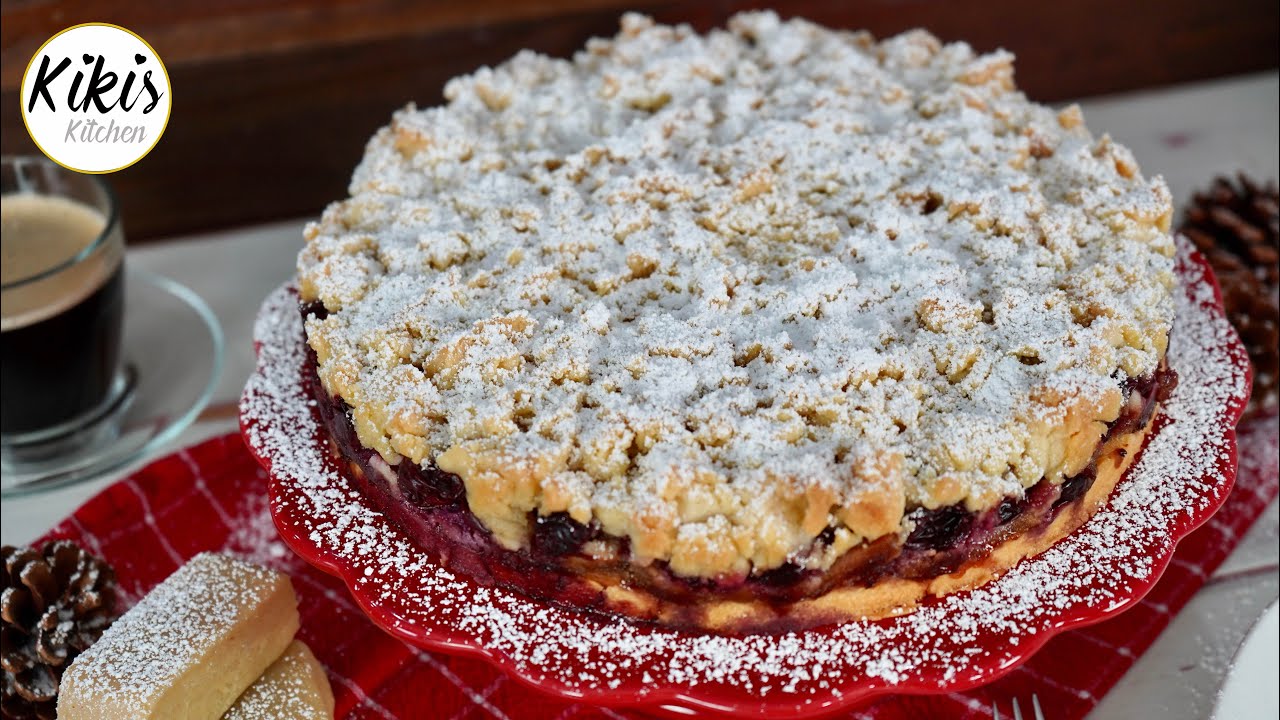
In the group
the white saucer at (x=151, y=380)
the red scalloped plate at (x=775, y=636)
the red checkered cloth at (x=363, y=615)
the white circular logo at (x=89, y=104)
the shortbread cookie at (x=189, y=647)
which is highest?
the white circular logo at (x=89, y=104)

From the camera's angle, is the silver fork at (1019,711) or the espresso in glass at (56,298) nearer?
the silver fork at (1019,711)

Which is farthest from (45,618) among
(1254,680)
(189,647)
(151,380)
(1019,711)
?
(1254,680)

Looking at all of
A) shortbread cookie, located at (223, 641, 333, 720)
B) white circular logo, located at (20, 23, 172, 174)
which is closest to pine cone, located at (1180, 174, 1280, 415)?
shortbread cookie, located at (223, 641, 333, 720)

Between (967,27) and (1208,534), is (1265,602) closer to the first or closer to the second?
(1208,534)

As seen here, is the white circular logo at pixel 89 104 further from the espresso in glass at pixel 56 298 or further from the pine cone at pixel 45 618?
the pine cone at pixel 45 618

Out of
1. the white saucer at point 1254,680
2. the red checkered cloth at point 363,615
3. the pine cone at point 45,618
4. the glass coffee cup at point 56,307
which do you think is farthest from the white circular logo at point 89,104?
the white saucer at point 1254,680

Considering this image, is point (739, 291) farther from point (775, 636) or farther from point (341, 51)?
point (341, 51)
